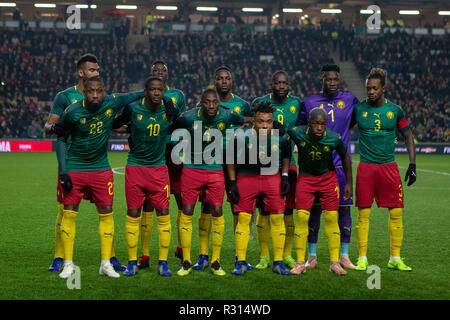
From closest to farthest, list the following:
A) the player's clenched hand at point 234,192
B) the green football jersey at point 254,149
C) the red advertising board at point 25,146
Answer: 1. the player's clenched hand at point 234,192
2. the green football jersey at point 254,149
3. the red advertising board at point 25,146

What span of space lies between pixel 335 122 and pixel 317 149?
62 centimetres

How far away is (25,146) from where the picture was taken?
27297 mm

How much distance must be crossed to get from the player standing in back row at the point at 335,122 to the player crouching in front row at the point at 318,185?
0.98ft

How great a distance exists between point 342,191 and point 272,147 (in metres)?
1.04

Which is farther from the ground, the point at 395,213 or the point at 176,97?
the point at 176,97

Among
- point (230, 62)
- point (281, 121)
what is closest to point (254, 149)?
point (281, 121)

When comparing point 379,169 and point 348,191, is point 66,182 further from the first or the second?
point 379,169

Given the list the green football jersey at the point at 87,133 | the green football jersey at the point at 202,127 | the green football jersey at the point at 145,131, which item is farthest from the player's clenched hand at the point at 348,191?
the green football jersey at the point at 87,133

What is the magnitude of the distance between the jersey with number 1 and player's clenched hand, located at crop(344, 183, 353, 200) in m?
0.40

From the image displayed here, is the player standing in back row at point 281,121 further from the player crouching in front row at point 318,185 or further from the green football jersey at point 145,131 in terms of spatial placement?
the green football jersey at point 145,131

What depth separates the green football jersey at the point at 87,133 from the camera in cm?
587

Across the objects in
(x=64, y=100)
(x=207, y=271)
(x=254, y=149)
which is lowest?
(x=207, y=271)
